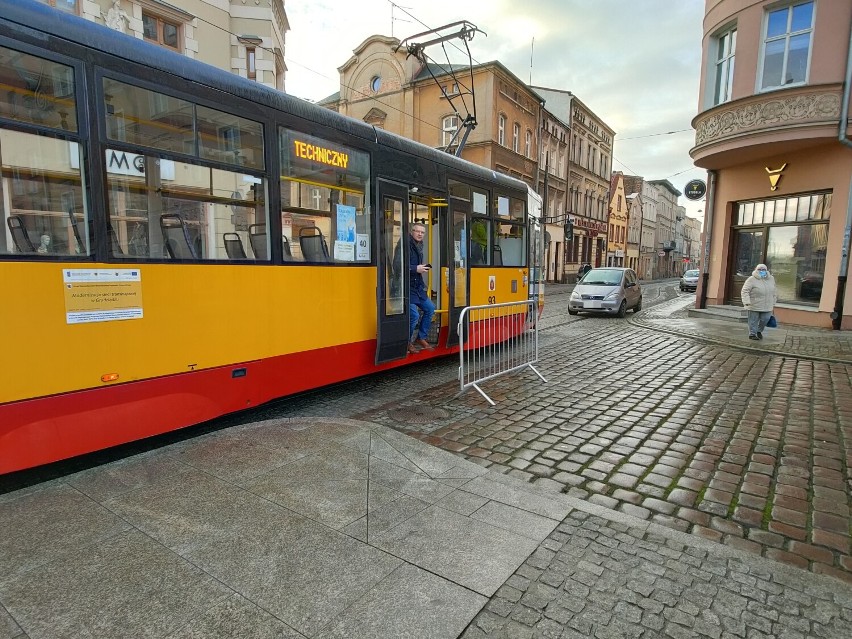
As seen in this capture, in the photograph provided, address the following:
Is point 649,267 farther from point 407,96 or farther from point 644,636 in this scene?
point 644,636

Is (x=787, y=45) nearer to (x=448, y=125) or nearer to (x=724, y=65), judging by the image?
(x=724, y=65)

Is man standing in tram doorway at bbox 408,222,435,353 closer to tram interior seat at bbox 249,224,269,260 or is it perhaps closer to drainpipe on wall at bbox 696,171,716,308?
tram interior seat at bbox 249,224,269,260

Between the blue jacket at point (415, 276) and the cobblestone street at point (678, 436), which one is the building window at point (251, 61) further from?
the cobblestone street at point (678, 436)

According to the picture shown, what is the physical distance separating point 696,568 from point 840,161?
14.7m

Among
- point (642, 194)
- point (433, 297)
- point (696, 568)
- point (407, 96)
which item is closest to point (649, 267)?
point (642, 194)

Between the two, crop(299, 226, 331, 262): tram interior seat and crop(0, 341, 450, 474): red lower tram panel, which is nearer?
crop(0, 341, 450, 474): red lower tram panel

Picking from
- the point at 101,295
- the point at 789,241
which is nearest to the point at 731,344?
the point at 789,241

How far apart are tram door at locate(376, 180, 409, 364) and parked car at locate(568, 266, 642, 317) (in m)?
11.4

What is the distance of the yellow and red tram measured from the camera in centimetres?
343

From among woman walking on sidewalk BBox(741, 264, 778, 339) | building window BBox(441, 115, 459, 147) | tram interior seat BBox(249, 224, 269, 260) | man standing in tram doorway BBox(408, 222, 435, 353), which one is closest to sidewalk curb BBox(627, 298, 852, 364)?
woman walking on sidewalk BBox(741, 264, 778, 339)

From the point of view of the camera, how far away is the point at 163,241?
421cm

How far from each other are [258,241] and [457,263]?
3895 mm

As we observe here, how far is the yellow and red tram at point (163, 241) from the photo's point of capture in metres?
3.43

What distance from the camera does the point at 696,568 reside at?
2.81 meters
